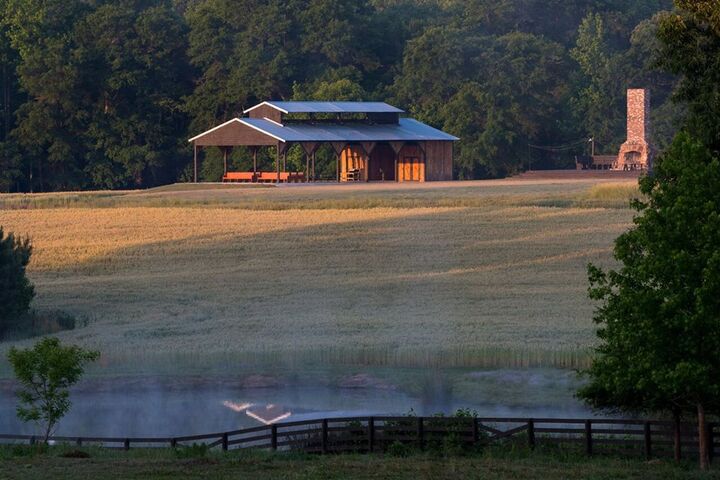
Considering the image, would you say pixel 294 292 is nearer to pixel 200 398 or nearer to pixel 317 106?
pixel 200 398

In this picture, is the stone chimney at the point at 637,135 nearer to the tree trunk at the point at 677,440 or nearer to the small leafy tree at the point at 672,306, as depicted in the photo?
the small leafy tree at the point at 672,306

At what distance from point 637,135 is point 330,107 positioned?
2048 centimetres

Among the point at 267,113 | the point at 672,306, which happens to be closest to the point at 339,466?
the point at 672,306

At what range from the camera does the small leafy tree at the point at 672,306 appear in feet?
68.7

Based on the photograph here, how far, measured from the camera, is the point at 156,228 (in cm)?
6091

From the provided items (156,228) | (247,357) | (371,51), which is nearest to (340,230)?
(156,228)

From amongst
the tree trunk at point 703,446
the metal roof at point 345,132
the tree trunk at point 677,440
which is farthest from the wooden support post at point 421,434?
the metal roof at point 345,132

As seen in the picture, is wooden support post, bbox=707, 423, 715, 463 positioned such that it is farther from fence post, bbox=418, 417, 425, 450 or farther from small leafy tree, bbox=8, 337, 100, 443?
small leafy tree, bbox=8, 337, 100, 443

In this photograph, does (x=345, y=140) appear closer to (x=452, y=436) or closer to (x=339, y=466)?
(x=452, y=436)

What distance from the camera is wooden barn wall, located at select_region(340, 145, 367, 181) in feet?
292

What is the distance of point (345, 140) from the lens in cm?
8450

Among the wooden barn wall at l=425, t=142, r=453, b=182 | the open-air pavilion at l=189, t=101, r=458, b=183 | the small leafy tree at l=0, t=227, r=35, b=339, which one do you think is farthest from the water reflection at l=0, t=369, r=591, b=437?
the wooden barn wall at l=425, t=142, r=453, b=182

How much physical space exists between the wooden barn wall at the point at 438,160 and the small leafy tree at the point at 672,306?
66554mm

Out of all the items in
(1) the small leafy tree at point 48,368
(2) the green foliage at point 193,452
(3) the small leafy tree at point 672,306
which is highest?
(3) the small leafy tree at point 672,306
